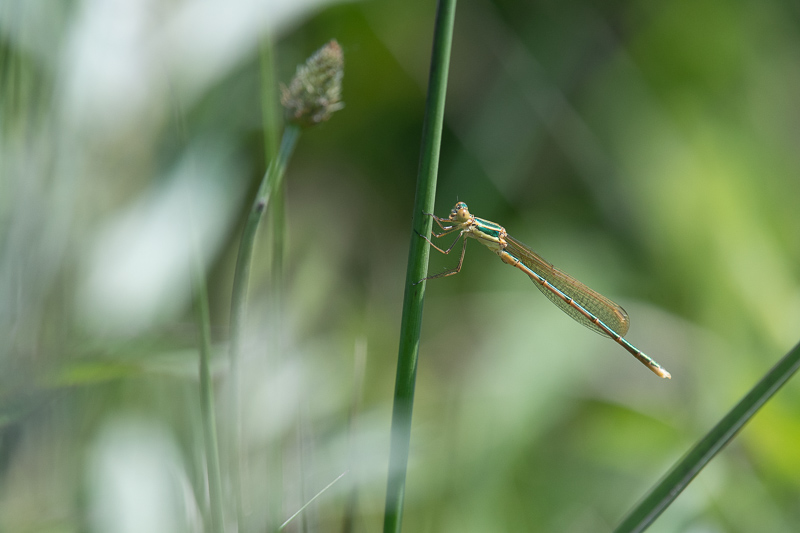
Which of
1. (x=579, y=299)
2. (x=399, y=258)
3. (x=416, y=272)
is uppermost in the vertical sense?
(x=416, y=272)

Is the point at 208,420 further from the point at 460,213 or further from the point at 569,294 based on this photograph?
the point at 569,294

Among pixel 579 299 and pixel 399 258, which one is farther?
pixel 399 258

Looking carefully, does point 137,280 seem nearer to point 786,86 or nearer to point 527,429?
point 527,429

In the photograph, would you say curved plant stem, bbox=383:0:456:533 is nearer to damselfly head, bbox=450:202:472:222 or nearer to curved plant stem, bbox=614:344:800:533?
curved plant stem, bbox=614:344:800:533

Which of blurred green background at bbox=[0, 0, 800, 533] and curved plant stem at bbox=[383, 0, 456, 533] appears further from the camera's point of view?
blurred green background at bbox=[0, 0, 800, 533]

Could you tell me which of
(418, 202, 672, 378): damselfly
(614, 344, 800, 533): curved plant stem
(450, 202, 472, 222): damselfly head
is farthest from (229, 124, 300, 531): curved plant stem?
(418, 202, 672, 378): damselfly

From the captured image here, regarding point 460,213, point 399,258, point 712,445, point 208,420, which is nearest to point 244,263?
point 208,420

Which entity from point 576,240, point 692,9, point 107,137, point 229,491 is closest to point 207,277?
point 107,137
